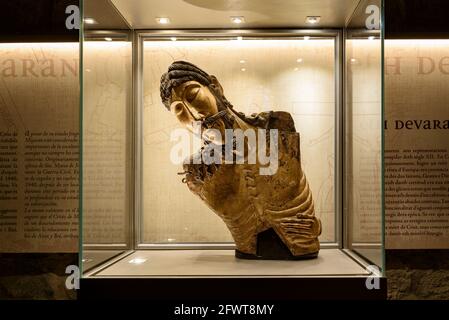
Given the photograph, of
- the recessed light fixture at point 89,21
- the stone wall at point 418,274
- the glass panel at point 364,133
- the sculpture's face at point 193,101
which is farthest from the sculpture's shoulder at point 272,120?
the stone wall at point 418,274

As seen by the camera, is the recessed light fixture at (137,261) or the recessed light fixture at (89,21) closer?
the recessed light fixture at (89,21)

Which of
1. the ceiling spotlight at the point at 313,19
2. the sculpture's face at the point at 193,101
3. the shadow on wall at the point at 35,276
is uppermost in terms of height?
the ceiling spotlight at the point at 313,19

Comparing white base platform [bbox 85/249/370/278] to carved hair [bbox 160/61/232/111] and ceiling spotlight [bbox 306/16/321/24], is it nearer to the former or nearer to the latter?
carved hair [bbox 160/61/232/111]

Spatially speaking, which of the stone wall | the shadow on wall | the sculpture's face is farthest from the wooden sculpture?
the shadow on wall

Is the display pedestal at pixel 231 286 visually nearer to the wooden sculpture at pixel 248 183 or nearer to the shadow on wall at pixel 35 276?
the wooden sculpture at pixel 248 183

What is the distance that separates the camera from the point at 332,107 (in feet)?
5.56

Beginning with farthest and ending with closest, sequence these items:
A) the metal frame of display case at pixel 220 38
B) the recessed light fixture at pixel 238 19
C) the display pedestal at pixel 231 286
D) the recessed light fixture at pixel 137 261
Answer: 1. the metal frame of display case at pixel 220 38
2. the recessed light fixture at pixel 238 19
3. the recessed light fixture at pixel 137 261
4. the display pedestal at pixel 231 286

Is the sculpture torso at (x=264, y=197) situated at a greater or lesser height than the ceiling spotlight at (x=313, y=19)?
lesser

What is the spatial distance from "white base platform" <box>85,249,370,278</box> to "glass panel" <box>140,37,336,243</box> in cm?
13

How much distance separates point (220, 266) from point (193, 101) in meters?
0.52

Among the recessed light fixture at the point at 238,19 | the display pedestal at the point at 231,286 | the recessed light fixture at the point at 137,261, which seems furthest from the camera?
the recessed light fixture at the point at 238,19

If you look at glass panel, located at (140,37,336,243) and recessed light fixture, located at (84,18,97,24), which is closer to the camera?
recessed light fixture, located at (84,18,97,24)

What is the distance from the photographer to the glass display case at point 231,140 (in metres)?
1.31

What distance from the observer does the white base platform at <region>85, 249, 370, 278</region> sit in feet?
4.15
